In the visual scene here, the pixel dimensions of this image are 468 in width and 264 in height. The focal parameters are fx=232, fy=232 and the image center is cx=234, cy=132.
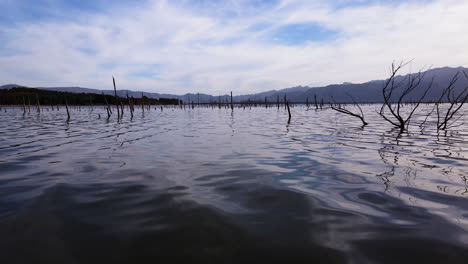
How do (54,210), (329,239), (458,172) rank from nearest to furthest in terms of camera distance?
(329,239) < (54,210) < (458,172)

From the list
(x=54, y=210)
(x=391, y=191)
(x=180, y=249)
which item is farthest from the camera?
(x=391, y=191)

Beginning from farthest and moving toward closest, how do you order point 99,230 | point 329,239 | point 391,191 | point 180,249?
point 391,191
point 99,230
point 329,239
point 180,249

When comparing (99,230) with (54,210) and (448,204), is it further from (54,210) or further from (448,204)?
(448,204)

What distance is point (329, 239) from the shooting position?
248 cm

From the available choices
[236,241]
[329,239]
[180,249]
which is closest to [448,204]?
[329,239]

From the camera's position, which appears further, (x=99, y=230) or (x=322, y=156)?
(x=322, y=156)

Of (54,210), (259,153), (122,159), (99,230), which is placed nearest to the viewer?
(99,230)

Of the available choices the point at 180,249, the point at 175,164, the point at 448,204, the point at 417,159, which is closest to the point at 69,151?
the point at 175,164

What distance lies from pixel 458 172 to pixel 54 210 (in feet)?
23.9

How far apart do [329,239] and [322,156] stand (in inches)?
168

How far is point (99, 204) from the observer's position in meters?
3.40

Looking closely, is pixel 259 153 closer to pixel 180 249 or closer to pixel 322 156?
pixel 322 156

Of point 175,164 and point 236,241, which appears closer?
point 236,241

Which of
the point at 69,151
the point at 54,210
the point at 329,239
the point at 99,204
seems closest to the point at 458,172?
the point at 329,239
